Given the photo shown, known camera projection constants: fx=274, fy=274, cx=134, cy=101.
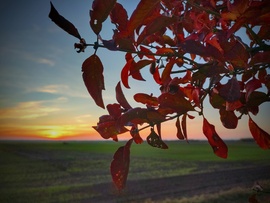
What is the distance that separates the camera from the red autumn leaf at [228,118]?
586 millimetres

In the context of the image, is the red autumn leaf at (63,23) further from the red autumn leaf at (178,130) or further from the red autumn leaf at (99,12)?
the red autumn leaf at (178,130)

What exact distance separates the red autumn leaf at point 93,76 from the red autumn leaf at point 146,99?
0.23m

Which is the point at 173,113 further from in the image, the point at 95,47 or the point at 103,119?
the point at 95,47

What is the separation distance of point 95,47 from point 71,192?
15935 mm

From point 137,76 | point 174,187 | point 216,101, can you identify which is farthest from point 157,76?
point 174,187

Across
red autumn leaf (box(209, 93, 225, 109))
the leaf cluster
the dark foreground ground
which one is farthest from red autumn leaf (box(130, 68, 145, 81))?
the dark foreground ground

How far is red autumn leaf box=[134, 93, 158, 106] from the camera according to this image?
0.65m

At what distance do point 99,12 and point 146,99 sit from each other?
0.98ft

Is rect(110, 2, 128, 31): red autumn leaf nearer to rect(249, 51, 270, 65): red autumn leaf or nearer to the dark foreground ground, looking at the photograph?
rect(249, 51, 270, 65): red autumn leaf

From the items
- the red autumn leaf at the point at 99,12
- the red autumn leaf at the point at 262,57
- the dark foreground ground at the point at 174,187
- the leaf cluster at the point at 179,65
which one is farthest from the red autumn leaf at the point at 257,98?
the dark foreground ground at the point at 174,187

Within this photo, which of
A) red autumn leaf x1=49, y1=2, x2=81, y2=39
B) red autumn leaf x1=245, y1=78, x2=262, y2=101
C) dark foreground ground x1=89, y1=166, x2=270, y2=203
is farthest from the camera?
dark foreground ground x1=89, y1=166, x2=270, y2=203

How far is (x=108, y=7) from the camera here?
1.30ft

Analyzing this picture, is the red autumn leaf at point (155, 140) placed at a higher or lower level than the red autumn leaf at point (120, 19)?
lower

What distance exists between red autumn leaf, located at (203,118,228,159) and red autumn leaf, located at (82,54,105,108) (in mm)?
258
